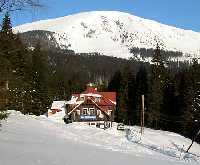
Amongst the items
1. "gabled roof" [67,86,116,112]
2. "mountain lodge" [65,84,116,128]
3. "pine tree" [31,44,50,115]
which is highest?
"pine tree" [31,44,50,115]

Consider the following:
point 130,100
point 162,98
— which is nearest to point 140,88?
point 130,100

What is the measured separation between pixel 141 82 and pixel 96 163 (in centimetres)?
8598

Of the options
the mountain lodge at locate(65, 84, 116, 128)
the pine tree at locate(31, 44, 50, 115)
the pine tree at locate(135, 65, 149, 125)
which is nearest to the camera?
the pine tree at locate(31, 44, 50, 115)

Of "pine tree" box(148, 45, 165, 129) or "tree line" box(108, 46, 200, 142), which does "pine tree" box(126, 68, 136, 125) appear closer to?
"tree line" box(108, 46, 200, 142)

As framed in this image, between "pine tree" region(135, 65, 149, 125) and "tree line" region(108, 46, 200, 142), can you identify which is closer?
"tree line" region(108, 46, 200, 142)

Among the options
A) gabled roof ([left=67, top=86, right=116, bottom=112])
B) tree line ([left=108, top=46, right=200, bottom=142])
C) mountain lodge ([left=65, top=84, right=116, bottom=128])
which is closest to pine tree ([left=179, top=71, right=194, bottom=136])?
tree line ([left=108, top=46, right=200, bottom=142])

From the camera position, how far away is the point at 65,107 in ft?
312

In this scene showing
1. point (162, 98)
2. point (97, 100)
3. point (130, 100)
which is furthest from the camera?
point (130, 100)

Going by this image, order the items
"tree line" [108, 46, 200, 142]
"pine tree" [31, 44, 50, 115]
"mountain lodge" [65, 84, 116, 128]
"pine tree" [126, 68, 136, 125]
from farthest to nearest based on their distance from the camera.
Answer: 1. "pine tree" [126, 68, 136, 125]
2. "mountain lodge" [65, 84, 116, 128]
3. "pine tree" [31, 44, 50, 115]
4. "tree line" [108, 46, 200, 142]

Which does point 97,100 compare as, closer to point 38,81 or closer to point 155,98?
point 155,98

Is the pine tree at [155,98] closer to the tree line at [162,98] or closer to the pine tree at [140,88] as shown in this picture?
the tree line at [162,98]

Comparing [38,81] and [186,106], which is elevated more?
[38,81]

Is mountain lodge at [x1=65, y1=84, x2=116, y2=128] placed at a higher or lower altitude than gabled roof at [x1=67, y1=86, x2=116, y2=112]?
lower

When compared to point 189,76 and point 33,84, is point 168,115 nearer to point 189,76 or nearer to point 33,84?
point 189,76
